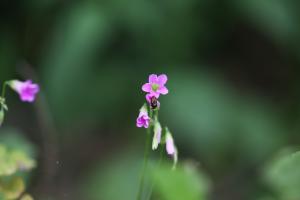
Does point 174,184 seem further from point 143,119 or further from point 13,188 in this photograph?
point 13,188

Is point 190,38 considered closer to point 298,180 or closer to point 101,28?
point 101,28

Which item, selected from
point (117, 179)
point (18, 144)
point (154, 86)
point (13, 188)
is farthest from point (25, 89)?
point (117, 179)

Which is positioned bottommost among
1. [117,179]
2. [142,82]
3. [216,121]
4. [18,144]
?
[18,144]

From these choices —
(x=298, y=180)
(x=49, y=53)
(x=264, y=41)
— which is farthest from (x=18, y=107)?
(x=298, y=180)

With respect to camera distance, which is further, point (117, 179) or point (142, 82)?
point (142, 82)

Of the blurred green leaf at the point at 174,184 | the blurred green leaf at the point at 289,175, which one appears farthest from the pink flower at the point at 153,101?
the blurred green leaf at the point at 289,175

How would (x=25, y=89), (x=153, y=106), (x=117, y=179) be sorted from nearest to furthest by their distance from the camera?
(x=153, y=106), (x=25, y=89), (x=117, y=179)
